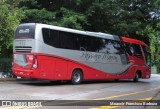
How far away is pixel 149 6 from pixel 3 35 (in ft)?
45.2

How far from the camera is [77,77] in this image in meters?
22.9

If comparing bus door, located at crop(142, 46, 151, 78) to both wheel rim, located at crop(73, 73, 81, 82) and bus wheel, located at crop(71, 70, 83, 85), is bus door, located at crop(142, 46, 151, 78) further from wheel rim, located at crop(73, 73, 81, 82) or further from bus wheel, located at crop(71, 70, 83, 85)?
wheel rim, located at crop(73, 73, 81, 82)

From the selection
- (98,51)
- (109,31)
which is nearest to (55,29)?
(98,51)

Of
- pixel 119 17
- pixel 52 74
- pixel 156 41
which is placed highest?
pixel 119 17

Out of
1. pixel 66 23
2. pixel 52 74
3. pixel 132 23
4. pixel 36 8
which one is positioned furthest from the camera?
pixel 132 23

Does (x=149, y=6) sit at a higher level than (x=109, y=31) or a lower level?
higher

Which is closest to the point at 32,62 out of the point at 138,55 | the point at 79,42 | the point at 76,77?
the point at 76,77

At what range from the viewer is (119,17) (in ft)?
101

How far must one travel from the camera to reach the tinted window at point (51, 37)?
20513 millimetres

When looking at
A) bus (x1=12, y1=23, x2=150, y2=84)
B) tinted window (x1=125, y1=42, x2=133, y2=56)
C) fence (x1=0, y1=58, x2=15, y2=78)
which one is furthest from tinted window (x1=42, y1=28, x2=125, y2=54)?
fence (x1=0, y1=58, x2=15, y2=78)

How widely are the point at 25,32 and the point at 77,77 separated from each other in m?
4.48

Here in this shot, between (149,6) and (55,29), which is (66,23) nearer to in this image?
(55,29)

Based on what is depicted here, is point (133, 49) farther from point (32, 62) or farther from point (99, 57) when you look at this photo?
point (32, 62)

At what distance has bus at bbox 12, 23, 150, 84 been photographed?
2025 cm
